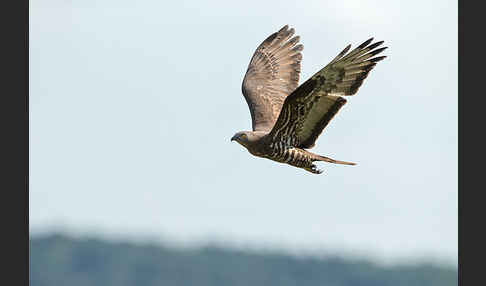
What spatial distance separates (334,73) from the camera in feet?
43.8

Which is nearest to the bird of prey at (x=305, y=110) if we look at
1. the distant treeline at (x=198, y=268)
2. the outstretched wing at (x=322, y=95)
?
the outstretched wing at (x=322, y=95)

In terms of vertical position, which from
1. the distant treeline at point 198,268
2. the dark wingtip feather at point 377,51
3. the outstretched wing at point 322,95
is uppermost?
the distant treeline at point 198,268

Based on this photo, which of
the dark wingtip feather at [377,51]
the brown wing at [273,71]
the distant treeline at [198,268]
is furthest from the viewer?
the distant treeline at [198,268]

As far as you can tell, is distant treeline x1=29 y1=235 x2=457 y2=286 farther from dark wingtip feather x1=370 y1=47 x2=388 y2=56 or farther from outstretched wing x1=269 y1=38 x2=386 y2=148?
dark wingtip feather x1=370 y1=47 x2=388 y2=56

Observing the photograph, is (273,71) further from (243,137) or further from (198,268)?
(198,268)

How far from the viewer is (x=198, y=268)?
475 ft

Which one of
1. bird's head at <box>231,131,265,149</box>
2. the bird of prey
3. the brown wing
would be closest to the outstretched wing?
the bird of prey

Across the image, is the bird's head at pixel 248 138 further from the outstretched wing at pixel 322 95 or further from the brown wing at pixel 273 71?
the brown wing at pixel 273 71

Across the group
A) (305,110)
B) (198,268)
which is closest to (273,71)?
(305,110)

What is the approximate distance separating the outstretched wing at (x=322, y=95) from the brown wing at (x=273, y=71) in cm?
198

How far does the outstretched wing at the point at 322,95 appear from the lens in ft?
43.6

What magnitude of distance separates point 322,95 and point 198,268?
132496 mm

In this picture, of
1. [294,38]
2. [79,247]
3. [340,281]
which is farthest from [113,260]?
[294,38]

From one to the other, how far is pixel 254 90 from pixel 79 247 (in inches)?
5093
